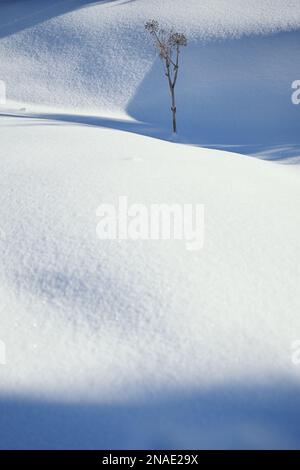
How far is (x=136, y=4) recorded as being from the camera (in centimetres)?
1856

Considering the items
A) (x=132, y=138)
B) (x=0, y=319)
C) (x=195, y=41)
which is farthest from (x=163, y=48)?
(x=0, y=319)

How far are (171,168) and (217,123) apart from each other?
8.09 m

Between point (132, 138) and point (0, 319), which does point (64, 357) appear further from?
point (132, 138)

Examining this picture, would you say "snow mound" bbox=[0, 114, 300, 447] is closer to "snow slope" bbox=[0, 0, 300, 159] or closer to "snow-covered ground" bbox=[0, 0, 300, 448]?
"snow-covered ground" bbox=[0, 0, 300, 448]

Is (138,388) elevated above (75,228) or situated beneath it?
situated beneath
